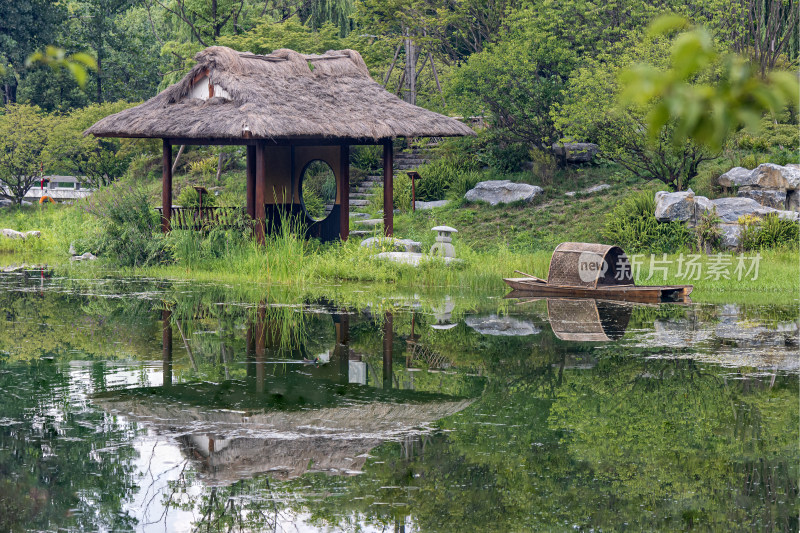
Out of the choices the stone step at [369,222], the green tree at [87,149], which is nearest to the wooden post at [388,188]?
the stone step at [369,222]

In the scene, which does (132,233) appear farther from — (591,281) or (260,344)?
(260,344)

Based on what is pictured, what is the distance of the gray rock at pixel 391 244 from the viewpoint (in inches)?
696

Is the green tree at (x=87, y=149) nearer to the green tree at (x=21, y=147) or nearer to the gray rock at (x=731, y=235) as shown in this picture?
the green tree at (x=21, y=147)

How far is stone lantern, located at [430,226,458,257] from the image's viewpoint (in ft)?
56.7

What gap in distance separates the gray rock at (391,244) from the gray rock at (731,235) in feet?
19.2

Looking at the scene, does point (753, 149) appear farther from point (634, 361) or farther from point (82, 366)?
point (82, 366)

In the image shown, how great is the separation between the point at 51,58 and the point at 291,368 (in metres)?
5.78

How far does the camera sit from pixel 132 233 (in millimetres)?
18938

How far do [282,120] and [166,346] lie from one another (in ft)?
27.1

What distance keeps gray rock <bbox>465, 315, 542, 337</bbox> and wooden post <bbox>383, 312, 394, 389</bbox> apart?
1023 millimetres

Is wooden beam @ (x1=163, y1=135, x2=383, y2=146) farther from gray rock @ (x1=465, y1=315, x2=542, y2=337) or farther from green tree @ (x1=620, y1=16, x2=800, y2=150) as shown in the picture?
green tree @ (x1=620, y1=16, x2=800, y2=150)

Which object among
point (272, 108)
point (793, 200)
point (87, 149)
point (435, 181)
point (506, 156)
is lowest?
point (793, 200)

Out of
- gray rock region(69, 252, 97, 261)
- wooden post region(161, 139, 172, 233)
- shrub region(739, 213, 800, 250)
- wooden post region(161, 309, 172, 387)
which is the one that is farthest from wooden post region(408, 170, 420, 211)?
wooden post region(161, 309, 172, 387)

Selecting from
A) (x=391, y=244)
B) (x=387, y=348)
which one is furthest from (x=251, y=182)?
(x=387, y=348)
